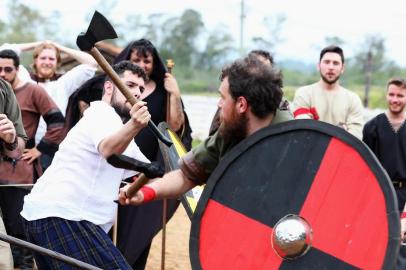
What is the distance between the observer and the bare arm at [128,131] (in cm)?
335

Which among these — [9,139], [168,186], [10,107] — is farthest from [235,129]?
[10,107]

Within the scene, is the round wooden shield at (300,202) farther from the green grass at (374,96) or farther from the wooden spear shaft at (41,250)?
the green grass at (374,96)

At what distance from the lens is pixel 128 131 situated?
3357 millimetres

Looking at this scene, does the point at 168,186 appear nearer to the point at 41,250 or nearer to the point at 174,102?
the point at 41,250

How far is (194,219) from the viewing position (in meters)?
3.05

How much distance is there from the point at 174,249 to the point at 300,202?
15.9 ft

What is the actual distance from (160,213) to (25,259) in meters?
1.03

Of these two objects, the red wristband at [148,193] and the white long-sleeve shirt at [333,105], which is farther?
the white long-sleeve shirt at [333,105]

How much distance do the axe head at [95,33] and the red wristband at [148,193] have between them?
59 centimetres

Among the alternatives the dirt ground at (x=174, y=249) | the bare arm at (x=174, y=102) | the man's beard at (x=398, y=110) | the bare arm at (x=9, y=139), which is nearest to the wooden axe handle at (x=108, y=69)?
the bare arm at (x=9, y=139)

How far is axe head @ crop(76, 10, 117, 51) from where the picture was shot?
3.22m

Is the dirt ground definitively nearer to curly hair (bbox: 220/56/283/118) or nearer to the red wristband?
the red wristband

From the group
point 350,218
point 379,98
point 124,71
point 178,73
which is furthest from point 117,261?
point 178,73

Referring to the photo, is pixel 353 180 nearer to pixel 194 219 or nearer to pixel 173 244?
pixel 194 219
